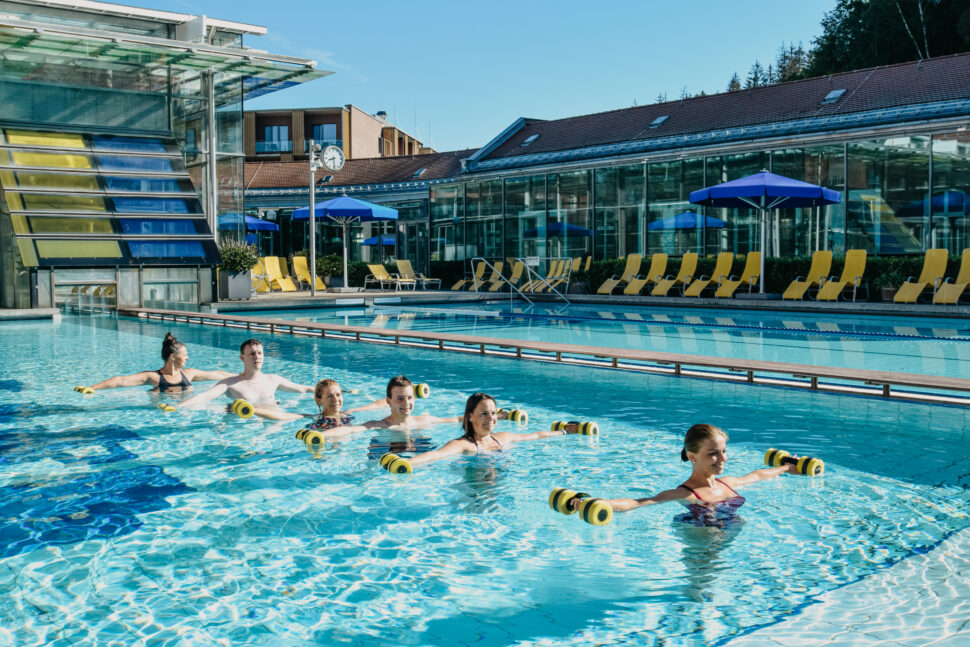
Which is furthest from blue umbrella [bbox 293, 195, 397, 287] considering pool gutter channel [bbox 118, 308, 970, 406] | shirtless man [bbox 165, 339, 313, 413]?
shirtless man [bbox 165, 339, 313, 413]

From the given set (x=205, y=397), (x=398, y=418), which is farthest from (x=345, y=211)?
(x=398, y=418)

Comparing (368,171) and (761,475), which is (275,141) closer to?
(368,171)

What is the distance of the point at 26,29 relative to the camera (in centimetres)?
1517

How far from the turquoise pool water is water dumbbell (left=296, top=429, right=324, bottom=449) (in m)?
5.13

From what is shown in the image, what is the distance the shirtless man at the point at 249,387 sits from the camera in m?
6.42

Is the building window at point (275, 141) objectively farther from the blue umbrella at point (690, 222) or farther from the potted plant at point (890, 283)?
the potted plant at point (890, 283)

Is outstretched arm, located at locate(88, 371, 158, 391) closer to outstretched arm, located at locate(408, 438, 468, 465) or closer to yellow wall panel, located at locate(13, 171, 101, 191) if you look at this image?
outstretched arm, located at locate(408, 438, 468, 465)

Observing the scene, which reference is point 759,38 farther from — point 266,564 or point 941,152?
point 266,564

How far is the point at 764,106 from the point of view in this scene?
2161 cm

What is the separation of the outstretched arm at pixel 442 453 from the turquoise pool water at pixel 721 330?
473 centimetres

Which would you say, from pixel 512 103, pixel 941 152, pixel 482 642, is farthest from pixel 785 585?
pixel 512 103

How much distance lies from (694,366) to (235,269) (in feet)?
38.9

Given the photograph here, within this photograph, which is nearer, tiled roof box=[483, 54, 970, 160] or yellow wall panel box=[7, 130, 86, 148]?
yellow wall panel box=[7, 130, 86, 148]

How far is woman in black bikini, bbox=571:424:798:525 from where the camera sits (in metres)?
3.89
